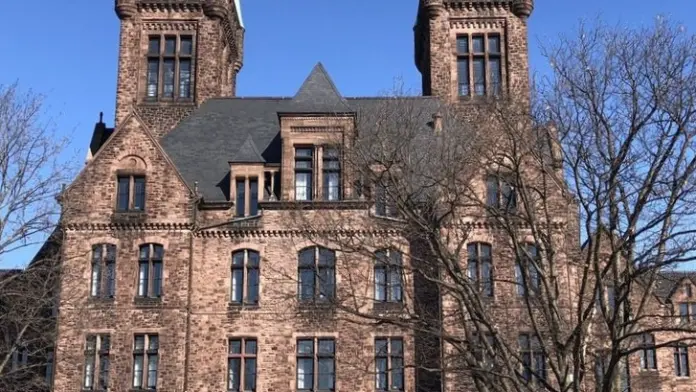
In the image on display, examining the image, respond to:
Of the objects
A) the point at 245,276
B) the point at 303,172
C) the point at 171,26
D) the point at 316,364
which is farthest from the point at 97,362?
the point at 171,26

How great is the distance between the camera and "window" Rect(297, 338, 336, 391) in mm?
30953

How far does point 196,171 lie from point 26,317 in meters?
10.7

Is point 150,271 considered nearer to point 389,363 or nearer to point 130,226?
point 130,226

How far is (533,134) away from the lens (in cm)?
2053

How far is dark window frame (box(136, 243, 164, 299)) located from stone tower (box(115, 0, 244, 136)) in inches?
339

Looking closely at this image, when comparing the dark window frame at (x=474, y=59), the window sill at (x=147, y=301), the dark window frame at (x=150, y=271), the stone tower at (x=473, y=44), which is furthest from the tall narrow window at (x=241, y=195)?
the dark window frame at (x=474, y=59)

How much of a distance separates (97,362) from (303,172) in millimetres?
8925

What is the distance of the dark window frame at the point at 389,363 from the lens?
101 feet

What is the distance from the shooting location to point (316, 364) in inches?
1219

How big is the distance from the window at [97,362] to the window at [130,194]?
4.26m

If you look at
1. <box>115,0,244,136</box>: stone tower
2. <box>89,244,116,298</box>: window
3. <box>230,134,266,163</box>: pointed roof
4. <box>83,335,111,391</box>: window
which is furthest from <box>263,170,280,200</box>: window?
<box>115,0,244,136</box>: stone tower

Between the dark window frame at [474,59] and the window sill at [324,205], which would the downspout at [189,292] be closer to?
the window sill at [324,205]

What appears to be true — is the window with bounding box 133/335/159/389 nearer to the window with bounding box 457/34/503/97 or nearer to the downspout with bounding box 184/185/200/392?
the downspout with bounding box 184/185/200/392

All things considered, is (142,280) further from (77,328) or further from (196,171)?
(196,171)
